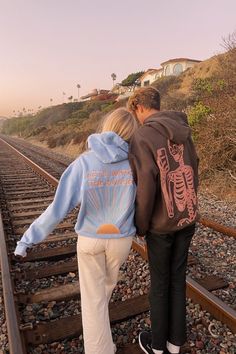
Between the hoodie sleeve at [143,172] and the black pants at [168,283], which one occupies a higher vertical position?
the hoodie sleeve at [143,172]

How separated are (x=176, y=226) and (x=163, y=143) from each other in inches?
22.4

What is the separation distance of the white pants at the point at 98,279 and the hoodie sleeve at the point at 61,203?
248 mm

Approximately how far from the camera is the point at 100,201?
224cm

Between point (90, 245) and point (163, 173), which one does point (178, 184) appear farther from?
point (90, 245)

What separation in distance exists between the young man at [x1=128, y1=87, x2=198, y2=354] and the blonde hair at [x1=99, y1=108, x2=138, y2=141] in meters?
0.06

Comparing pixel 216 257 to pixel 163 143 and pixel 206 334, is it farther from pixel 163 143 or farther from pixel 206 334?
pixel 163 143

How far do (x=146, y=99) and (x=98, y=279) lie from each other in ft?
4.24

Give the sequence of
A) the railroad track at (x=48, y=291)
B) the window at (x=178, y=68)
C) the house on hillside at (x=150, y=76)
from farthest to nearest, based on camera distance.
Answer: the house on hillside at (x=150, y=76), the window at (x=178, y=68), the railroad track at (x=48, y=291)

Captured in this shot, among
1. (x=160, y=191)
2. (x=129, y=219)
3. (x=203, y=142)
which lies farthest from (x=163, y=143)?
(x=203, y=142)

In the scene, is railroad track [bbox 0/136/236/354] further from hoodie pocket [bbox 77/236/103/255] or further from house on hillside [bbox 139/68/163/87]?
house on hillside [bbox 139/68/163/87]

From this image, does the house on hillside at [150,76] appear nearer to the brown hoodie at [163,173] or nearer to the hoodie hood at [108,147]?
the brown hoodie at [163,173]

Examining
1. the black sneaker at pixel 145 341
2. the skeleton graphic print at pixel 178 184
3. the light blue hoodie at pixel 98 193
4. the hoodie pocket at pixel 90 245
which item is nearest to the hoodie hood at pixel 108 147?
the light blue hoodie at pixel 98 193

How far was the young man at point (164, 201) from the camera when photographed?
85.8 inches

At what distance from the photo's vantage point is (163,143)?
7.16ft
